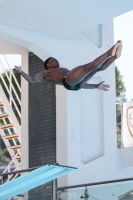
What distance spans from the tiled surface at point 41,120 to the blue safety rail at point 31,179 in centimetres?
289

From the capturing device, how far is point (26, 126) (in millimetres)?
10242

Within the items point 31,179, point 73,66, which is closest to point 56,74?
point 31,179

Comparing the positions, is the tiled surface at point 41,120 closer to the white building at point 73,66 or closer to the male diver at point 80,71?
the white building at point 73,66

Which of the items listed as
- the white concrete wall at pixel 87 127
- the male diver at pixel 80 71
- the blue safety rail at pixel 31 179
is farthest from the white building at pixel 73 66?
the blue safety rail at pixel 31 179

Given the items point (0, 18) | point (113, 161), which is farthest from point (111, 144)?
point (0, 18)

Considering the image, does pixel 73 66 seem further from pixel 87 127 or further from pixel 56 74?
pixel 56 74

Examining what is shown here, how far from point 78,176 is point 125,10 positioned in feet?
9.27

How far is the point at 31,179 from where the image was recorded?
6586mm

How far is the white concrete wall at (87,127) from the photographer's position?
31.0 feet

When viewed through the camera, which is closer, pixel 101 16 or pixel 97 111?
pixel 101 16

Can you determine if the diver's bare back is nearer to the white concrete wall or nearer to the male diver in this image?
the male diver

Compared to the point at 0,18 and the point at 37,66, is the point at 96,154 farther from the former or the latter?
the point at 0,18

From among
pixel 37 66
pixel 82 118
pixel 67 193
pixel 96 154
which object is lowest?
pixel 67 193

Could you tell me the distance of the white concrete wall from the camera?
944 centimetres
